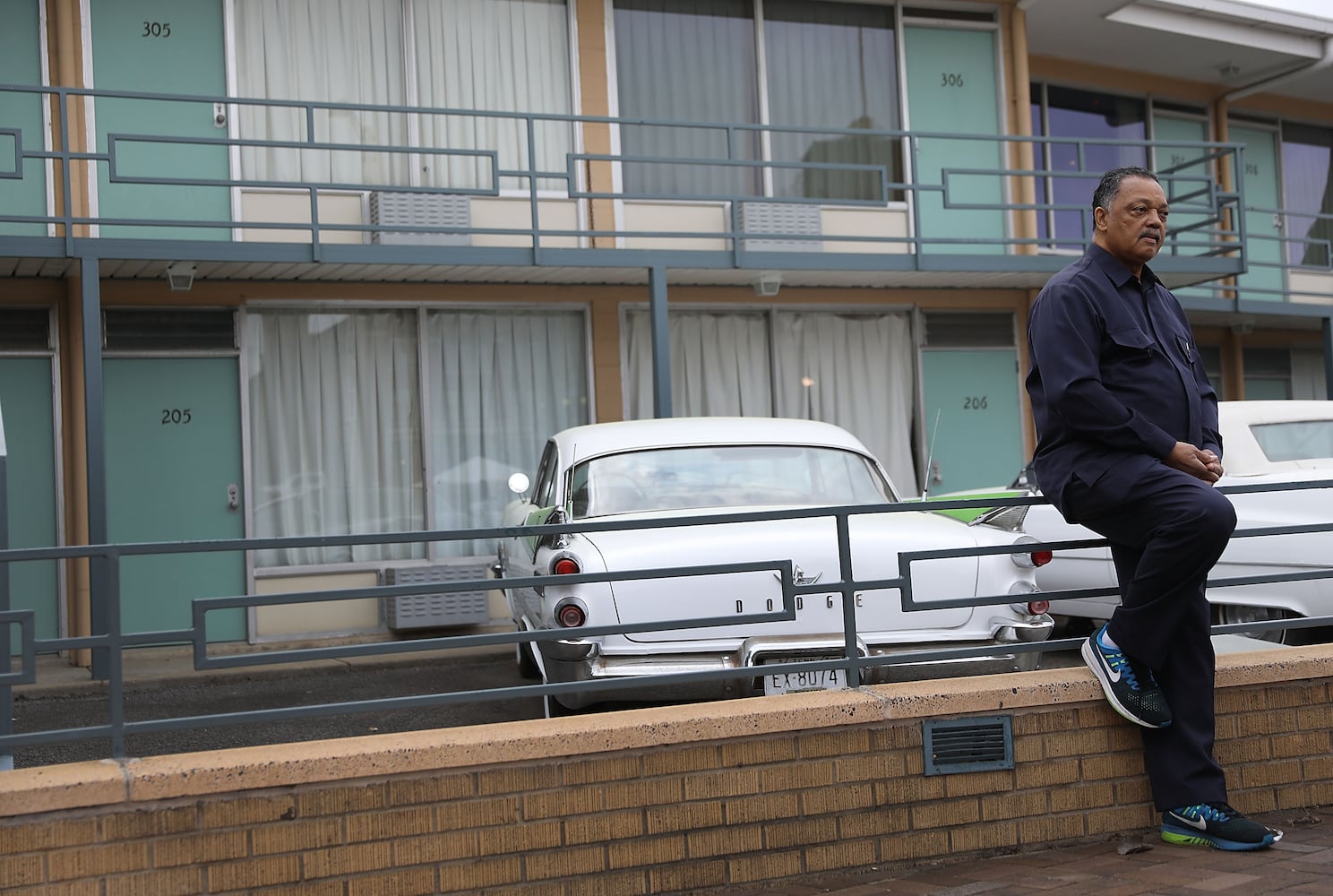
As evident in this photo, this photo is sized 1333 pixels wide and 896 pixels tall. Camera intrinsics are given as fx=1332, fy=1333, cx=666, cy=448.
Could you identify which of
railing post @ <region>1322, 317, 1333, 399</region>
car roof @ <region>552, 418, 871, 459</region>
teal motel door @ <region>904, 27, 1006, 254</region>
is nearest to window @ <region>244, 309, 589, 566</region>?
teal motel door @ <region>904, 27, 1006, 254</region>

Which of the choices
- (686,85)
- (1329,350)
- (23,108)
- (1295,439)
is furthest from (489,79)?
(1329,350)

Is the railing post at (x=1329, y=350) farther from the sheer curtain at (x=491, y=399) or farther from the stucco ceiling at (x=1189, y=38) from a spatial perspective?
the sheer curtain at (x=491, y=399)

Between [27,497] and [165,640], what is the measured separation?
7561 mm

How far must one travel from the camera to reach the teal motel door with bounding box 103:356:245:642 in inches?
419

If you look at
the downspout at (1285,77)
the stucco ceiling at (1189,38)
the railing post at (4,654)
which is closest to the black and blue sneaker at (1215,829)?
the railing post at (4,654)

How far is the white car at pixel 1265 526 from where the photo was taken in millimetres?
6398

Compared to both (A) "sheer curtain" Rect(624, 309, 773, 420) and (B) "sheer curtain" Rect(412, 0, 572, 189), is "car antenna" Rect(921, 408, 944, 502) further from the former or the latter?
(B) "sheer curtain" Rect(412, 0, 572, 189)

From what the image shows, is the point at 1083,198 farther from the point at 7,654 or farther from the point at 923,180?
the point at 7,654

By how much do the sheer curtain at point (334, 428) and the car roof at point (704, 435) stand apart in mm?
4426

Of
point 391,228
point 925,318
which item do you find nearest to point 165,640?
point 391,228

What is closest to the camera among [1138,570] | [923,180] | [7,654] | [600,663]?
[7,654]

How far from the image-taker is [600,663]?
5516 mm

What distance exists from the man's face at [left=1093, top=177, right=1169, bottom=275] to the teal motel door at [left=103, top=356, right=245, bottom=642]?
26.7 feet

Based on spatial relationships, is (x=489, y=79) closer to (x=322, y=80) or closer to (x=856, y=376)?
(x=322, y=80)
